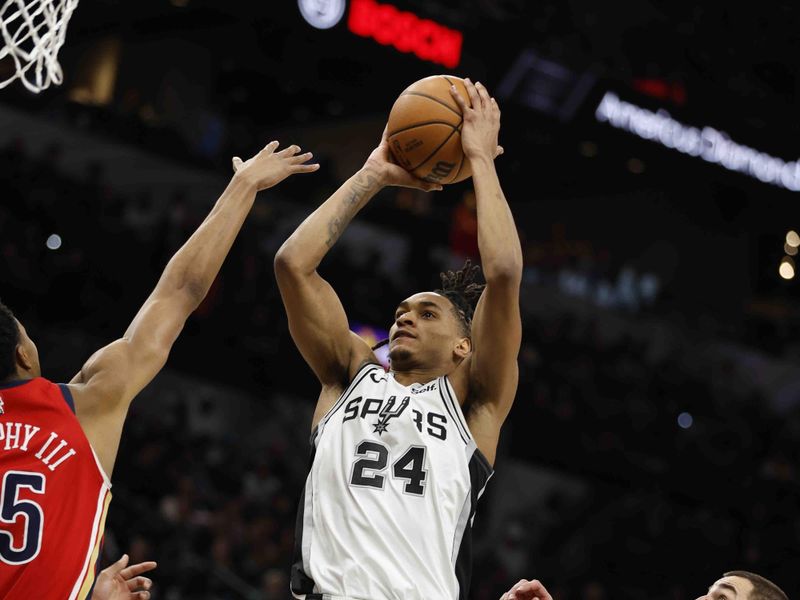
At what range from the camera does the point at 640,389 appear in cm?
1636

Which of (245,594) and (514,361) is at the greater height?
(514,361)

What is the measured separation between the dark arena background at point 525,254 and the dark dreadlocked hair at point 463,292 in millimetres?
5640

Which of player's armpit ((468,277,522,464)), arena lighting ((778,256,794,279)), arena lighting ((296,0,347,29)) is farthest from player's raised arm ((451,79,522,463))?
arena lighting ((778,256,794,279))

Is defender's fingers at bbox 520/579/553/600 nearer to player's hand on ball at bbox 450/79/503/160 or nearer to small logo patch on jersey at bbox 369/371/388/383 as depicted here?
small logo patch on jersey at bbox 369/371/388/383

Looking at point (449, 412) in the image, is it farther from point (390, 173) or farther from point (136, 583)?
point (136, 583)

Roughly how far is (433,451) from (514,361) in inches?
17.6

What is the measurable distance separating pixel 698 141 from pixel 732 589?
1082 cm

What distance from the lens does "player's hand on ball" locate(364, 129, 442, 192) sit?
4500 millimetres

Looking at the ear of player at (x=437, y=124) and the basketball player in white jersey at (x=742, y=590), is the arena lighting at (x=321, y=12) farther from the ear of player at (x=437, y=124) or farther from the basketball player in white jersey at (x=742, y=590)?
the basketball player in white jersey at (x=742, y=590)

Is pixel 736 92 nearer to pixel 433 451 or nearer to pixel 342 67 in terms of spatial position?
pixel 342 67

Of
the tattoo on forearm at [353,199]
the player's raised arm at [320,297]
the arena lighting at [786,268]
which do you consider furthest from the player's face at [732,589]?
the arena lighting at [786,268]

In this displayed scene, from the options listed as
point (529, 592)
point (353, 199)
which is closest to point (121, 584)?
point (529, 592)

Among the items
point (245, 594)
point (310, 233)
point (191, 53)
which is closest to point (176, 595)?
point (245, 594)

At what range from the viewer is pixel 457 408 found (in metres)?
4.13
